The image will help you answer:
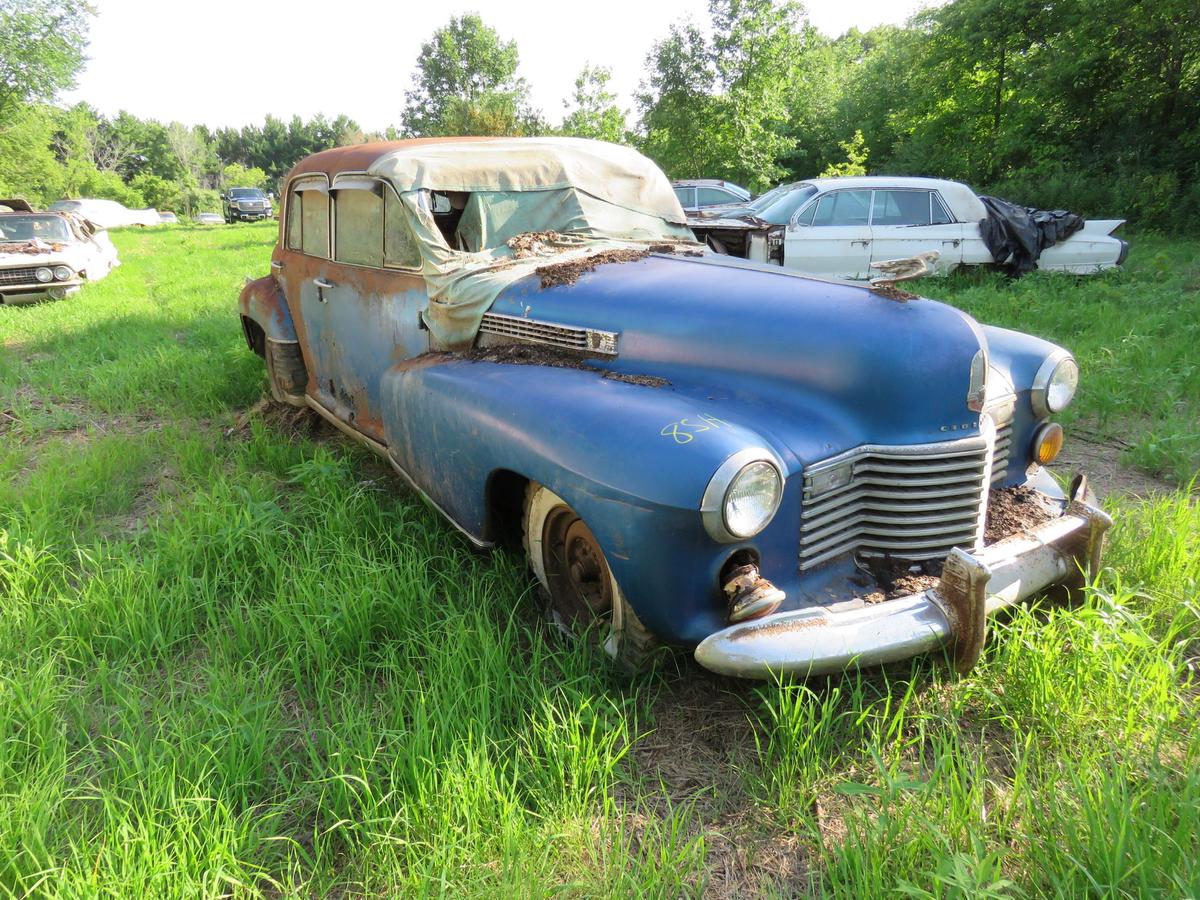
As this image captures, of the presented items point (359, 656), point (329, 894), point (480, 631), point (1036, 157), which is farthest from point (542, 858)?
point (1036, 157)

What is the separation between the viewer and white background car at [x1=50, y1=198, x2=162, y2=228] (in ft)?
95.2

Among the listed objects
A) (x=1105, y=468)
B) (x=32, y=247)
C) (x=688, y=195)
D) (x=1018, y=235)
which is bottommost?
(x=1105, y=468)

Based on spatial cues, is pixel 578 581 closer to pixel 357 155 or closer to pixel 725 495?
pixel 725 495

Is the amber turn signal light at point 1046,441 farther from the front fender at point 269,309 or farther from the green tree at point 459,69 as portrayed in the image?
the green tree at point 459,69

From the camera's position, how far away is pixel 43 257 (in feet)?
35.8

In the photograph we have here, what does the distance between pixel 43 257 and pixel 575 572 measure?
11912 millimetres

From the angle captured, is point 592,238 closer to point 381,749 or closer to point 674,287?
point 674,287

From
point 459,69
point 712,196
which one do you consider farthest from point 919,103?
point 459,69

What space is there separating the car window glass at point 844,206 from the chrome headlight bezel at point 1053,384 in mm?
6127

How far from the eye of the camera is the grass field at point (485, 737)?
5.92 ft

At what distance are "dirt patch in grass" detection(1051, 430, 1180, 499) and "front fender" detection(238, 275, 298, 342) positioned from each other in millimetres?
4611

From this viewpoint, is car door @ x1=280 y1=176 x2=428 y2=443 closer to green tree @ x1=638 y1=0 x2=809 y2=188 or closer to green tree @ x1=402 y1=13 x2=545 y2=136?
green tree @ x1=638 y1=0 x2=809 y2=188

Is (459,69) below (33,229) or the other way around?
the other way around

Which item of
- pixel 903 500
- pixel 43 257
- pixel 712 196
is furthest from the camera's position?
pixel 712 196
